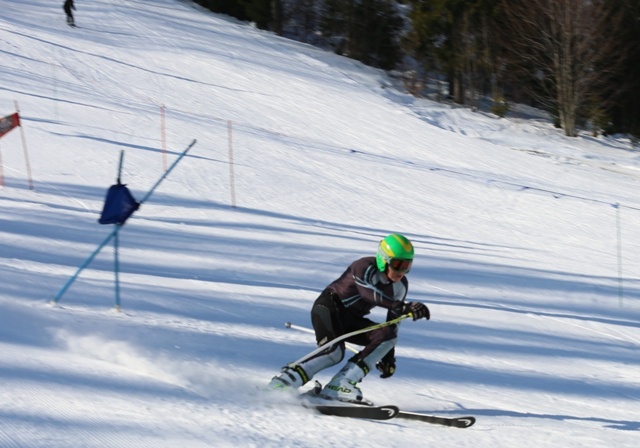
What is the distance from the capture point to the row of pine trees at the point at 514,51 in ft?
91.1

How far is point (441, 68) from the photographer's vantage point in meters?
29.9

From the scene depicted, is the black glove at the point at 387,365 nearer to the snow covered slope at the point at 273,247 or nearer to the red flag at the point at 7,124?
the snow covered slope at the point at 273,247

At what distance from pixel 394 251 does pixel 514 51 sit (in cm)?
2488

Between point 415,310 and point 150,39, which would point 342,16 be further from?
point 415,310

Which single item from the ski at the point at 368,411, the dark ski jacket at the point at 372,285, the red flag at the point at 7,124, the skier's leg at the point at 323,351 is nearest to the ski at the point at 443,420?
the ski at the point at 368,411

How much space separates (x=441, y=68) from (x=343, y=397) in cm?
2495

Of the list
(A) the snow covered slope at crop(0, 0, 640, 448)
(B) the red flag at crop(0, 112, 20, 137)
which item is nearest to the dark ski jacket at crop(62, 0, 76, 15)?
(A) the snow covered slope at crop(0, 0, 640, 448)

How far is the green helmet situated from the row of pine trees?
23025 millimetres

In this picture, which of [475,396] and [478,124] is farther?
[478,124]

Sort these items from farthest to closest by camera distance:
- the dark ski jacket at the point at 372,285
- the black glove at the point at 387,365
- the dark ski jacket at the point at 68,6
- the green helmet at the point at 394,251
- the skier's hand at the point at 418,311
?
the dark ski jacket at the point at 68,6 → the black glove at the point at 387,365 → the dark ski jacket at the point at 372,285 → the green helmet at the point at 394,251 → the skier's hand at the point at 418,311

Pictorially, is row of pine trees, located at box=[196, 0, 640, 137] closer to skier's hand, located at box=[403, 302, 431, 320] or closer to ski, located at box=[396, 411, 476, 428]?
ski, located at box=[396, 411, 476, 428]

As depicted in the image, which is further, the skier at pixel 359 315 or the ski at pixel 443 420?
the ski at pixel 443 420

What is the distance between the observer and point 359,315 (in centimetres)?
648

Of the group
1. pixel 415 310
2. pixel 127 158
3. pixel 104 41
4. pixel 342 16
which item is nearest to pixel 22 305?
pixel 415 310
